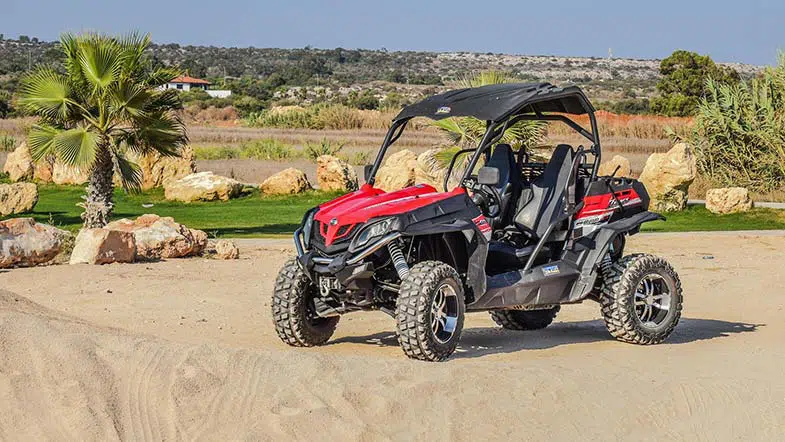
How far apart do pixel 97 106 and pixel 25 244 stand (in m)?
5.03

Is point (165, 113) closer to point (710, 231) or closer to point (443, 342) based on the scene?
point (710, 231)

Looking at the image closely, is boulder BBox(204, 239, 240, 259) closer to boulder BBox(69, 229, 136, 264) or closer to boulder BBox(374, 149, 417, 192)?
boulder BBox(69, 229, 136, 264)

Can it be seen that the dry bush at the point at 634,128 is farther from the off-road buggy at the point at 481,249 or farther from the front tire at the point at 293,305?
the front tire at the point at 293,305

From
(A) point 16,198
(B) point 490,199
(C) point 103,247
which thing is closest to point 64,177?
(A) point 16,198

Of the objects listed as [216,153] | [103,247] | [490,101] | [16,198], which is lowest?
[216,153]

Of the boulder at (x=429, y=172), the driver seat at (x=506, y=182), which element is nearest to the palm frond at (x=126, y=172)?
the boulder at (x=429, y=172)

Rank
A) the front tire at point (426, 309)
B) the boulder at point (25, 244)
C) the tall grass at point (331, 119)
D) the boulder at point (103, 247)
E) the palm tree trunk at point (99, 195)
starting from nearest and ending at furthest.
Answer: the front tire at point (426, 309) → the boulder at point (25, 244) → the boulder at point (103, 247) → the palm tree trunk at point (99, 195) → the tall grass at point (331, 119)

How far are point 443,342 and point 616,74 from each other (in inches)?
6138

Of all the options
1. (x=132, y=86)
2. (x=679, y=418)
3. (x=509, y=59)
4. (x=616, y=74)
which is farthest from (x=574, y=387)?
(x=509, y=59)

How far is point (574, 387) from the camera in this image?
8.42 meters

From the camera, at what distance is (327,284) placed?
9.91 m

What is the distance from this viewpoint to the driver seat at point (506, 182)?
11086mm

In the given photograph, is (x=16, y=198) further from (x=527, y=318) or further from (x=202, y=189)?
(x=527, y=318)

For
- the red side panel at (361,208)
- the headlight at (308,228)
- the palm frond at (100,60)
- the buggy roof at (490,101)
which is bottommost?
the headlight at (308,228)
